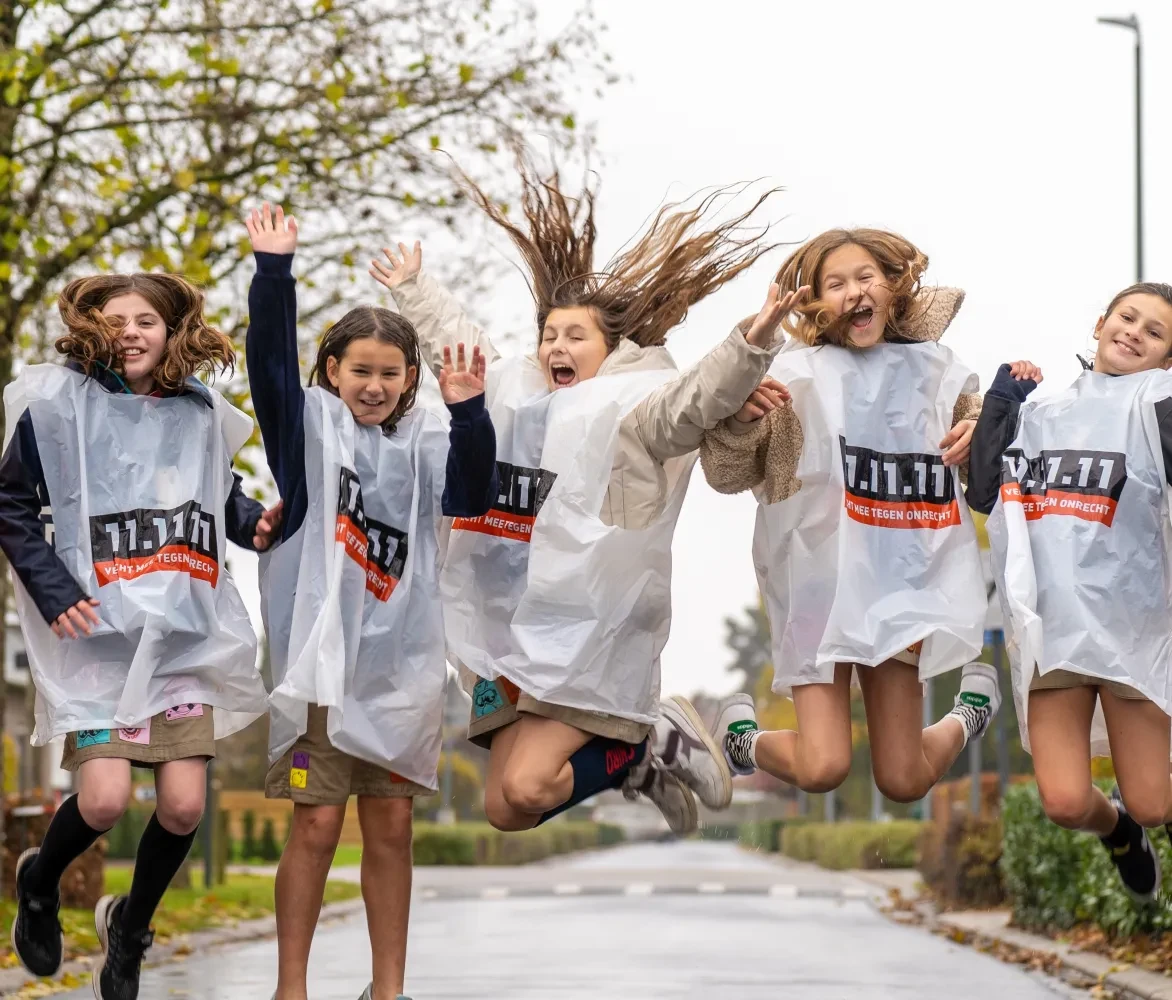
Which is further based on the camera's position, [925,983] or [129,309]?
[925,983]

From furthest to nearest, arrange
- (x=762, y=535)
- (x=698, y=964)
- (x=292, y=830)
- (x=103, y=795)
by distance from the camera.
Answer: (x=698, y=964), (x=762, y=535), (x=292, y=830), (x=103, y=795)

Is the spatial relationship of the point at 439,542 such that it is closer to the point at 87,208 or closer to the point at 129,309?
the point at 129,309

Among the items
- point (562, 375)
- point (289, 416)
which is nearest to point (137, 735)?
point (289, 416)

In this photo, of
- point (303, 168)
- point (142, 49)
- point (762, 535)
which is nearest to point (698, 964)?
point (762, 535)

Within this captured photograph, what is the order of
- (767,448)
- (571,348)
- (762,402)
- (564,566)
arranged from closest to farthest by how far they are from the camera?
(762,402) < (564,566) < (767,448) < (571,348)

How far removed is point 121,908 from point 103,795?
0.67 metres

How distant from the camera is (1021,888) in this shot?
14.3m

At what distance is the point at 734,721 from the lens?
7.37m

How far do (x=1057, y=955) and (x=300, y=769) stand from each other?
677 centimetres

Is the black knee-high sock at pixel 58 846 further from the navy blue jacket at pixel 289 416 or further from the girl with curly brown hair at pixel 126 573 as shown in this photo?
the navy blue jacket at pixel 289 416

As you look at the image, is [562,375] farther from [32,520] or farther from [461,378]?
[32,520]

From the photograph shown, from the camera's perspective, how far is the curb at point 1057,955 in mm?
8898

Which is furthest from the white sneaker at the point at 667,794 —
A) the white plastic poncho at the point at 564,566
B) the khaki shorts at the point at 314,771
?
the khaki shorts at the point at 314,771

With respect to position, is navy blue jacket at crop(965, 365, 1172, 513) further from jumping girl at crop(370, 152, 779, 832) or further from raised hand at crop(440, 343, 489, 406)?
raised hand at crop(440, 343, 489, 406)
